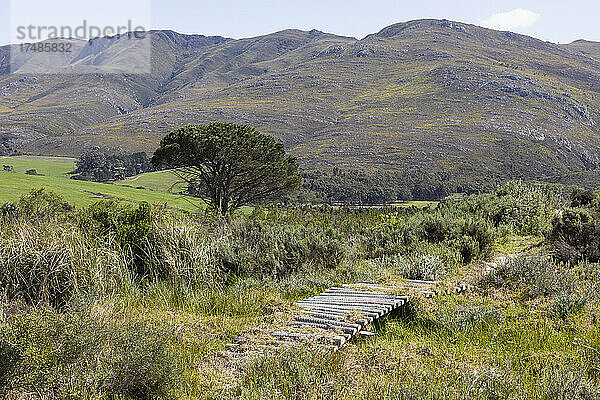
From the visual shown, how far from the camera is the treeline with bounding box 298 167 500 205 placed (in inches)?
2040

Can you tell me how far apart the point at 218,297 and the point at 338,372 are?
101 inches

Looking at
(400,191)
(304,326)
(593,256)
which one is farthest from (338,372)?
(400,191)

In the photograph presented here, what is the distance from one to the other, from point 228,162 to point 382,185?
4572cm

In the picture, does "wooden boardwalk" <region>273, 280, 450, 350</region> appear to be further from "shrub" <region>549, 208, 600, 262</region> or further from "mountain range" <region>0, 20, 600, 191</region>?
"mountain range" <region>0, 20, 600, 191</region>

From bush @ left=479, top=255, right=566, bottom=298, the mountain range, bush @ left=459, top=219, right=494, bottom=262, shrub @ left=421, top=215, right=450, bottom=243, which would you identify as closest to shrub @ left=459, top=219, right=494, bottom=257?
bush @ left=459, top=219, right=494, bottom=262

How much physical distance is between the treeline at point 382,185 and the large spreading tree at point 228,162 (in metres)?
22.4

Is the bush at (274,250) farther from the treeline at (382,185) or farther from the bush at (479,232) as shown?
the treeline at (382,185)

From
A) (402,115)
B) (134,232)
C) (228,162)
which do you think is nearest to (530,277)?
(134,232)

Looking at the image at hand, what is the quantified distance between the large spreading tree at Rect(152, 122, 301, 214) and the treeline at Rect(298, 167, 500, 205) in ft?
73.5

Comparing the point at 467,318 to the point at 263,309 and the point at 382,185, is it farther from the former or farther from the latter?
the point at 382,185

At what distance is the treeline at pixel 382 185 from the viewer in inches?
2040

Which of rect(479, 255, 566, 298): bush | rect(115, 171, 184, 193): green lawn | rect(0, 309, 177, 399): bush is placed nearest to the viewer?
rect(0, 309, 177, 399): bush

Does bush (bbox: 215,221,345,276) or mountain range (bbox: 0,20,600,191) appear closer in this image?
bush (bbox: 215,221,345,276)

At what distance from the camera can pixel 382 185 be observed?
6112cm
